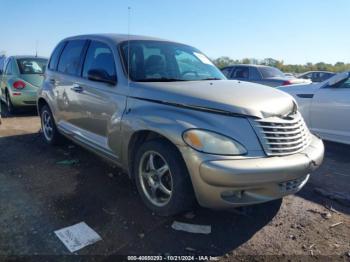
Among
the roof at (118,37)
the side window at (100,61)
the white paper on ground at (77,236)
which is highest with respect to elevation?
the roof at (118,37)

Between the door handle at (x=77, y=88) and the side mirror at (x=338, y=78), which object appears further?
the side mirror at (x=338, y=78)

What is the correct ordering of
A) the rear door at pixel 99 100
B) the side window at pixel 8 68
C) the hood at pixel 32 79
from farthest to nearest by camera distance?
1. the side window at pixel 8 68
2. the hood at pixel 32 79
3. the rear door at pixel 99 100

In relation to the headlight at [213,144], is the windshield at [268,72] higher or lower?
higher

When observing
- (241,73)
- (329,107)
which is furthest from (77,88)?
(241,73)

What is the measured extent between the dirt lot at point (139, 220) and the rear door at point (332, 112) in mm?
1162

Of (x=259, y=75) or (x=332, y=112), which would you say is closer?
(x=332, y=112)

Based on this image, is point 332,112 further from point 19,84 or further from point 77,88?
point 19,84

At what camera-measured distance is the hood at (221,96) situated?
9.64 ft

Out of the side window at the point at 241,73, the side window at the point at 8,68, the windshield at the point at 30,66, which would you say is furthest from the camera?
the side window at the point at 241,73

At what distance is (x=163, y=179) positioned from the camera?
3.27 meters

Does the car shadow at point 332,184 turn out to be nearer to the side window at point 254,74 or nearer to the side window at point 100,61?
the side window at point 100,61

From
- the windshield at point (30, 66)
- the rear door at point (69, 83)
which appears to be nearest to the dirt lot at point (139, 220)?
the rear door at point (69, 83)

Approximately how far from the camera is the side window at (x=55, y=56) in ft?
17.7

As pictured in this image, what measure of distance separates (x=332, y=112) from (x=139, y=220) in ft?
13.5
